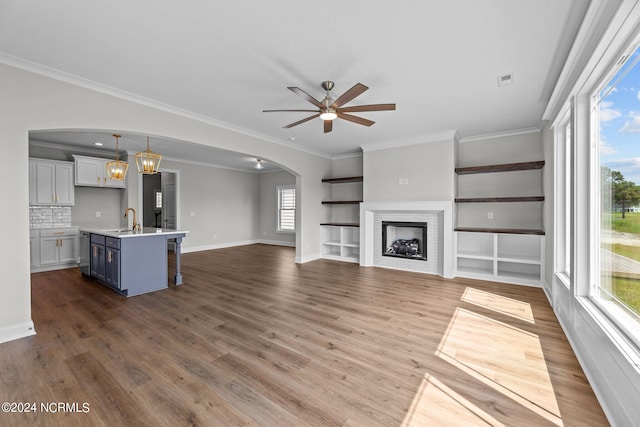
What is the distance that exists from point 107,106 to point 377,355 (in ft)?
13.2

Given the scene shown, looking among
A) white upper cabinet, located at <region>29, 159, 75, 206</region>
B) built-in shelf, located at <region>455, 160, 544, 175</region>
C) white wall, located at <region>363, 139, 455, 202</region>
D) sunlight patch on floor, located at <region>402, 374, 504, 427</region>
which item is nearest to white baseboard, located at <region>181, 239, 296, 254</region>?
white upper cabinet, located at <region>29, 159, 75, 206</region>

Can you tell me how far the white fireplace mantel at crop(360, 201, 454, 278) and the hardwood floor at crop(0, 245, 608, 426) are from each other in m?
1.02

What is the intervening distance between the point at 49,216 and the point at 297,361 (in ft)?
21.6

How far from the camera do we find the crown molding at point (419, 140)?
4898 millimetres

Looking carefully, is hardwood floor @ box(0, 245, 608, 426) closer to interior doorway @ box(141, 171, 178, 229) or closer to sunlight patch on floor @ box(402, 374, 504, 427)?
sunlight patch on floor @ box(402, 374, 504, 427)

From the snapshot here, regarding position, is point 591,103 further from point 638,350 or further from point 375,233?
point 375,233

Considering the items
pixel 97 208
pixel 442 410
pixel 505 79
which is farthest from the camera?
pixel 97 208

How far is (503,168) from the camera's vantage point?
472 centimetres

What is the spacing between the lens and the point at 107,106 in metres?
3.17

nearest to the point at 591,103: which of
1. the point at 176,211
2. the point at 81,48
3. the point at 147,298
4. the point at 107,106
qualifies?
the point at 81,48

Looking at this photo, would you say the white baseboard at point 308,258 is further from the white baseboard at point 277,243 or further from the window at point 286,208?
the window at point 286,208

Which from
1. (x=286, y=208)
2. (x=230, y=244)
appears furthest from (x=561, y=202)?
(x=230, y=244)

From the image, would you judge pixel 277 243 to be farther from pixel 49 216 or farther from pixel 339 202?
pixel 49 216

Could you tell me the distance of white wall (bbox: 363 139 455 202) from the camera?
5.01 metres
